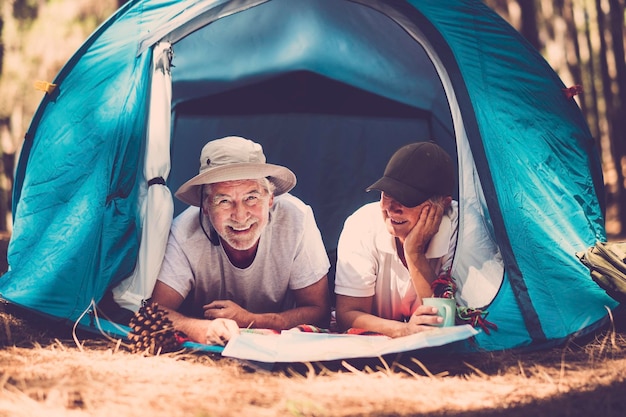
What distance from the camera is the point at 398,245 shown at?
3.22 m

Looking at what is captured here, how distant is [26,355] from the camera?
291 centimetres

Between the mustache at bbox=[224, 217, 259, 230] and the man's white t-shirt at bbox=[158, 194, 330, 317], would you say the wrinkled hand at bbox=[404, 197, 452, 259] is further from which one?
the mustache at bbox=[224, 217, 259, 230]

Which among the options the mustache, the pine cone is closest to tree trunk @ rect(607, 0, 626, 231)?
the mustache

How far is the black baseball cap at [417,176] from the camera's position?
307 cm

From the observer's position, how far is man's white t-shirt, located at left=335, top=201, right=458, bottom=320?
3.16 metres

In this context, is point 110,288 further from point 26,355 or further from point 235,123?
point 235,123

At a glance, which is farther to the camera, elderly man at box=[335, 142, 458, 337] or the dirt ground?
elderly man at box=[335, 142, 458, 337]

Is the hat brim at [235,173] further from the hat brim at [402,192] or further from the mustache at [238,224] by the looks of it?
the hat brim at [402,192]

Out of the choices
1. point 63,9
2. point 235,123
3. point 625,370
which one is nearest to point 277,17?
point 235,123

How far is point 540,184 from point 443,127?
1489 mm

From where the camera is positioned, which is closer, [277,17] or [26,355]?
[26,355]

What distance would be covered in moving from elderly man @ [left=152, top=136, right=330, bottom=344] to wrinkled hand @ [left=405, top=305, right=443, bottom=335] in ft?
1.66

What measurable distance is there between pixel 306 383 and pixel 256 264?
829 millimetres

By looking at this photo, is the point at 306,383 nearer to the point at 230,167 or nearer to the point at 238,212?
the point at 238,212
